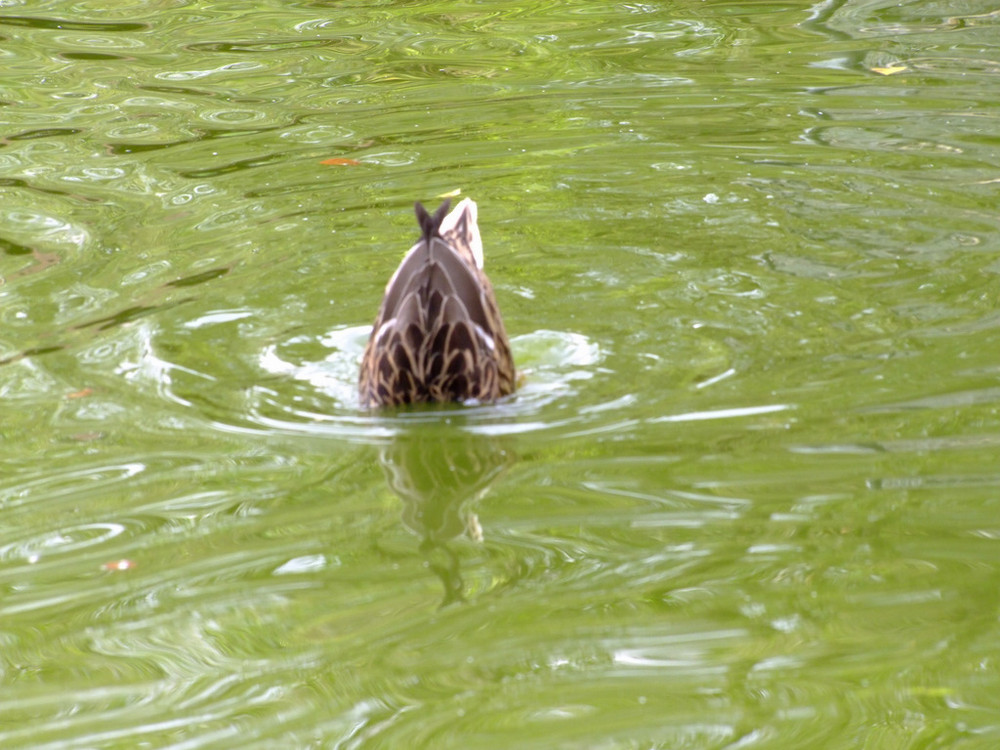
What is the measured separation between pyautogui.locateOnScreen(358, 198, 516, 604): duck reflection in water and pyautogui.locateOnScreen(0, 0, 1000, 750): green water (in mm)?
53

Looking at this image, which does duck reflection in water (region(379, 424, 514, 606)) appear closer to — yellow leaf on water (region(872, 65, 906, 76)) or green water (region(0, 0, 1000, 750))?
green water (region(0, 0, 1000, 750))

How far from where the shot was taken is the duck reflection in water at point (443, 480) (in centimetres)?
480

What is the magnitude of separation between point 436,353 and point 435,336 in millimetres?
64

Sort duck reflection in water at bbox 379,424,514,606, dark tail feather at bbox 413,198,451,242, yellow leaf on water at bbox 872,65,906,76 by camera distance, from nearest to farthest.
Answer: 1. duck reflection in water at bbox 379,424,514,606
2. dark tail feather at bbox 413,198,451,242
3. yellow leaf on water at bbox 872,65,906,76

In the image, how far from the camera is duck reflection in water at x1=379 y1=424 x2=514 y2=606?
4.80 metres

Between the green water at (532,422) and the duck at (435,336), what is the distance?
0.12 metres

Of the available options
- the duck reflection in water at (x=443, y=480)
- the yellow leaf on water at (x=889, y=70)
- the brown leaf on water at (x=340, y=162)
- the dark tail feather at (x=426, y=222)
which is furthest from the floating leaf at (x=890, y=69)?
the duck reflection in water at (x=443, y=480)

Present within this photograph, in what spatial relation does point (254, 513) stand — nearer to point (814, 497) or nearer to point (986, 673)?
point (814, 497)

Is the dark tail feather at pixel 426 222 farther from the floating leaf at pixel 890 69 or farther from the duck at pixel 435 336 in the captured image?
the floating leaf at pixel 890 69

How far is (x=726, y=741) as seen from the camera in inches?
144

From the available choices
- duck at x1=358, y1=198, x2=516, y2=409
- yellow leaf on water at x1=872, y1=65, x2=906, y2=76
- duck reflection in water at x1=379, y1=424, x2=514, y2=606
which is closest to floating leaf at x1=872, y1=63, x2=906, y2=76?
yellow leaf on water at x1=872, y1=65, x2=906, y2=76

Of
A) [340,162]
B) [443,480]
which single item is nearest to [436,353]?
[443,480]

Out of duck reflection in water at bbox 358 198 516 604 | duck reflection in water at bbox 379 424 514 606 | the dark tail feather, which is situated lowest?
duck reflection in water at bbox 379 424 514 606

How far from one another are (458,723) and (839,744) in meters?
0.92
